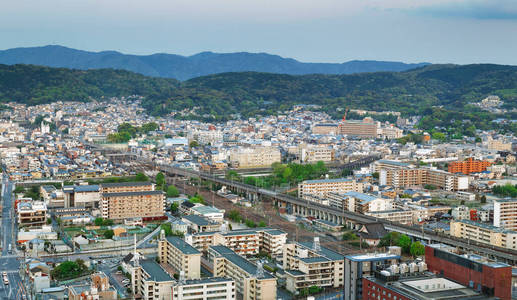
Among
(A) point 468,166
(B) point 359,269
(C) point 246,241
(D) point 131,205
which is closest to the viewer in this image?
(B) point 359,269

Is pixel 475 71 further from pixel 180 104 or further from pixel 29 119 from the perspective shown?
pixel 29 119

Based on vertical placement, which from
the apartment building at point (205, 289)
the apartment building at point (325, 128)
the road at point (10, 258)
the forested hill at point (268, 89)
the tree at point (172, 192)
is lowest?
the road at point (10, 258)

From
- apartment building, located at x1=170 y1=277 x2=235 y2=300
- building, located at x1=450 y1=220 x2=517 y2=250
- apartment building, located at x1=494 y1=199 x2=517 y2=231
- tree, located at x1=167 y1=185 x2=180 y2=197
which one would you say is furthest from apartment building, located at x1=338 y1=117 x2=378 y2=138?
apartment building, located at x1=170 y1=277 x2=235 y2=300

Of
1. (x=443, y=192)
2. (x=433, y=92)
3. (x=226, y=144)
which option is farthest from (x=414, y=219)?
(x=433, y=92)

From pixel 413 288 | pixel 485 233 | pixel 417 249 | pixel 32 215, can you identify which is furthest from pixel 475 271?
pixel 32 215

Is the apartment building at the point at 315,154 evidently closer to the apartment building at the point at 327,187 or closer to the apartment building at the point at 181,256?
the apartment building at the point at 327,187

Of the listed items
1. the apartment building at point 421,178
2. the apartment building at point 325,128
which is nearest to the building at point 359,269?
the apartment building at point 421,178

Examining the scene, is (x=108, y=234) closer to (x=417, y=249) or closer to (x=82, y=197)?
(x=82, y=197)

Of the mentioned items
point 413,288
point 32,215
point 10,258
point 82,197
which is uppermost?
point 413,288
